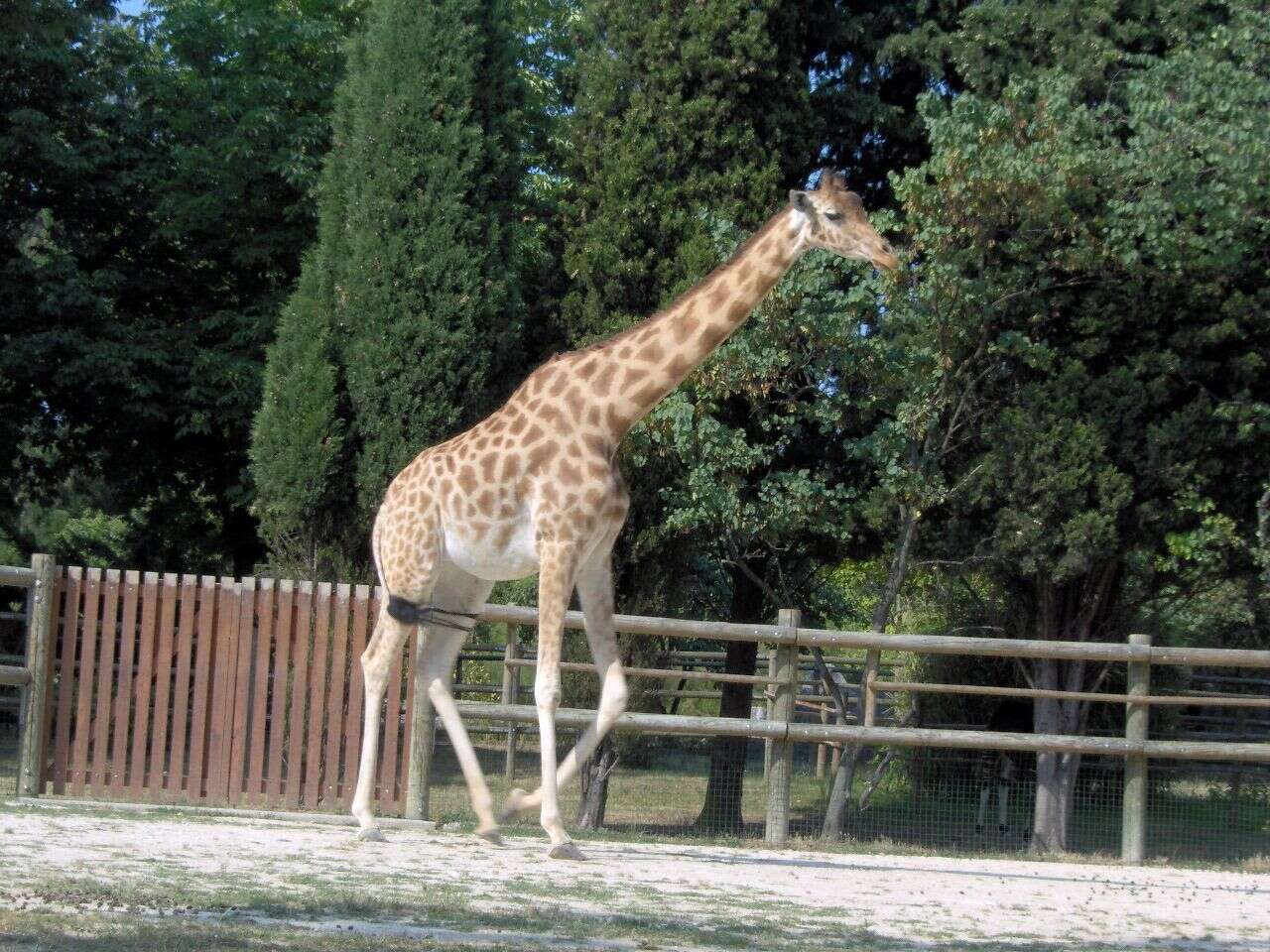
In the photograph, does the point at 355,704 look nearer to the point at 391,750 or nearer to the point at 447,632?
the point at 391,750

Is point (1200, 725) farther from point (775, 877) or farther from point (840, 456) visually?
point (775, 877)

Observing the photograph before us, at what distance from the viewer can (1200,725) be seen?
1786cm

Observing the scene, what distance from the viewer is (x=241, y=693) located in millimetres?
10680

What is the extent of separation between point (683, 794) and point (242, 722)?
19.3 feet

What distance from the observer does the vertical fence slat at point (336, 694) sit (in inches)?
415

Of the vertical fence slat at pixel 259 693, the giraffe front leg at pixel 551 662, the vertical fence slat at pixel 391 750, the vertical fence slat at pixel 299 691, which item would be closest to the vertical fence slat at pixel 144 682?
the vertical fence slat at pixel 259 693

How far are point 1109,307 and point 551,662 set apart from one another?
6.68 metres

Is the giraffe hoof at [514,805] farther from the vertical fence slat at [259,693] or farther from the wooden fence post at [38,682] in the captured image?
the wooden fence post at [38,682]

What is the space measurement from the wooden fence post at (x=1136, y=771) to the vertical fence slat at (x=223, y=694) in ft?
20.9

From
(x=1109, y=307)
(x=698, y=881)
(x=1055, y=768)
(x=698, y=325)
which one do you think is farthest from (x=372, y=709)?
(x=1109, y=307)

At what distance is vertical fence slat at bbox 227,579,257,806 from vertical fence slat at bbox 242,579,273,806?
0.14 ft

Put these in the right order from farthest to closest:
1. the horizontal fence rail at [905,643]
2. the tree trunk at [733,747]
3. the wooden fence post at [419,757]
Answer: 1. the tree trunk at [733,747]
2. the wooden fence post at [419,757]
3. the horizontal fence rail at [905,643]

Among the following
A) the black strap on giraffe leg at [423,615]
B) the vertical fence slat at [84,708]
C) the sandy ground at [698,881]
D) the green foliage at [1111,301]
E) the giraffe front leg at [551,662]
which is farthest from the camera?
the green foliage at [1111,301]

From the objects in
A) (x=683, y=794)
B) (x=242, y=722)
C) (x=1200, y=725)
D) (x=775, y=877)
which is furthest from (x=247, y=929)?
(x=1200, y=725)
